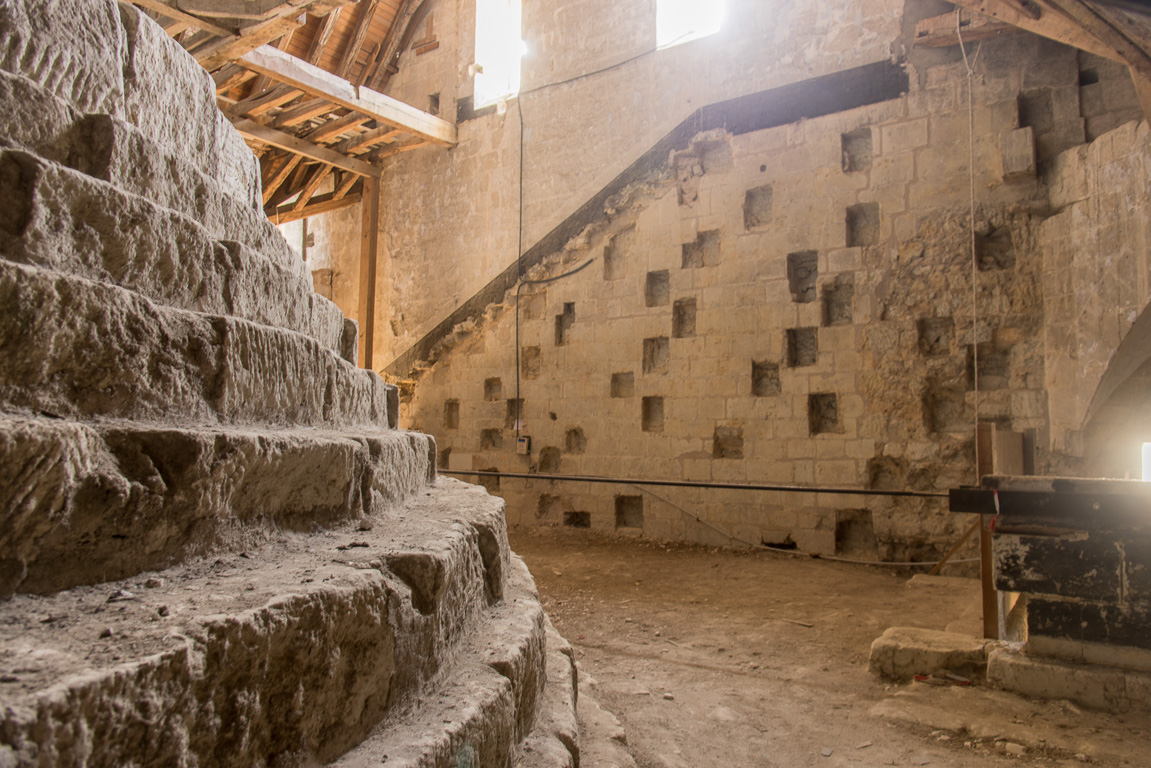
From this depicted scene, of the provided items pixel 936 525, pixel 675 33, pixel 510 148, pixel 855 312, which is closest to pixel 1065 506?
pixel 936 525

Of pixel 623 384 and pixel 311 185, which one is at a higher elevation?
pixel 311 185

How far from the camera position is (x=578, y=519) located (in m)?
6.87

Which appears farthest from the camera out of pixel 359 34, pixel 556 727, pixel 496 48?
pixel 359 34

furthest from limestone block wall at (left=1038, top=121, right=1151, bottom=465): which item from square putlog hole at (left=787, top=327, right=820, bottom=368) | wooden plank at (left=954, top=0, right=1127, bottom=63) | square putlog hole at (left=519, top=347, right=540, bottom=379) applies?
square putlog hole at (left=519, top=347, right=540, bottom=379)

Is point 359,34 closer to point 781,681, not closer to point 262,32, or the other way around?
point 262,32

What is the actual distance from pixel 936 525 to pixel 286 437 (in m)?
5.02

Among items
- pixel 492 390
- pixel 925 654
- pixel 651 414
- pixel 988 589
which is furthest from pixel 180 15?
pixel 988 589

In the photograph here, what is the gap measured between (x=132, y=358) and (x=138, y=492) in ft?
0.90

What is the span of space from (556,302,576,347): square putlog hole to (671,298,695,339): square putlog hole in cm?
115

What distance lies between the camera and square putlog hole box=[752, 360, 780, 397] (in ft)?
19.2

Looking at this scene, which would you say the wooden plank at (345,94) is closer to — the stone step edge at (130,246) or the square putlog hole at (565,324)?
the square putlog hole at (565,324)

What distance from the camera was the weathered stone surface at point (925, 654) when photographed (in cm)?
300

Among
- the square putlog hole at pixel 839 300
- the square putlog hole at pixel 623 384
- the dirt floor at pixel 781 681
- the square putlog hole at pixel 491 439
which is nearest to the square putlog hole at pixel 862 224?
the square putlog hole at pixel 839 300

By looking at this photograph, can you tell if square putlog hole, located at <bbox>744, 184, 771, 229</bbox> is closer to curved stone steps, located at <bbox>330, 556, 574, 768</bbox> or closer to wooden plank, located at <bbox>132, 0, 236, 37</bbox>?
wooden plank, located at <bbox>132, 0, 236, 37</bbox>
